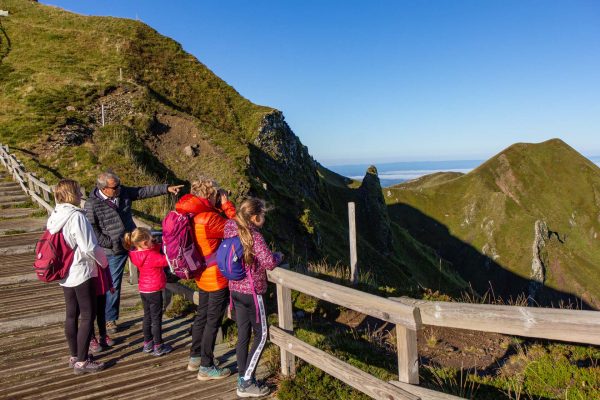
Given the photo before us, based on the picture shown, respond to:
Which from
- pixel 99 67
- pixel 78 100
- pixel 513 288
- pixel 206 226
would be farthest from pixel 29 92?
pixel 513 288

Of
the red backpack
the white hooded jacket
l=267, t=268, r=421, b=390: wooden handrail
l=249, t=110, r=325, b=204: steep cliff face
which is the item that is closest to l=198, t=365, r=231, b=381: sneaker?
l=267, t=268, r=421, b=390: wooden handrail

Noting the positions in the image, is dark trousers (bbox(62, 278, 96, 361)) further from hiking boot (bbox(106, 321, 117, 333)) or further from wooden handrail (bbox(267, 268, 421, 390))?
wooden handrail (bbox(267, 268, 421, 390))

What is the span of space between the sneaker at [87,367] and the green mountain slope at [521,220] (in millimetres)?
117437

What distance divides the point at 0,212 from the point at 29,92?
15.4m

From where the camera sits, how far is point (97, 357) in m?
6.07

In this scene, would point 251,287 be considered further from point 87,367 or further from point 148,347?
point 87,367

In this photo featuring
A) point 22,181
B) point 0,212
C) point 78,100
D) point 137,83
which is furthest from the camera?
point 137,83

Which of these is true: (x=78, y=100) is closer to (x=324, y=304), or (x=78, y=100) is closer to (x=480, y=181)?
(x=324, y=304)

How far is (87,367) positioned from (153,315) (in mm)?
1003

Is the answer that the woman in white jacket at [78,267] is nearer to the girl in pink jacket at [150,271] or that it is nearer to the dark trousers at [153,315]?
the girl in pink jacket at [150,271]

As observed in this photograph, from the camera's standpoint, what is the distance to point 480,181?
488ft

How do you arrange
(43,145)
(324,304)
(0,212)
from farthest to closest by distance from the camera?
(43,145) → (0,212) → (324,304)

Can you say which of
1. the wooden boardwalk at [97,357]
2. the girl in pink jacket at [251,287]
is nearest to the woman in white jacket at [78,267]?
the wooden boardwalk at [97,357]

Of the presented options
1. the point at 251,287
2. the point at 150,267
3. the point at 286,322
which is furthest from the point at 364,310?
the point at 150,267
